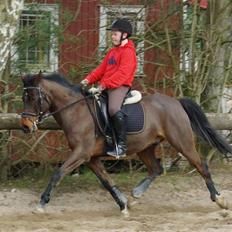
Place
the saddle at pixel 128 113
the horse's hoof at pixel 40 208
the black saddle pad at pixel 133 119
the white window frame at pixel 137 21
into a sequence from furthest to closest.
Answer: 1. the white window frame at pixel 137 21
2. the black saddle pad at pixel 133 119
3. the saddle at pixel 128 113
4. the horse's hoof at pixel 40 208

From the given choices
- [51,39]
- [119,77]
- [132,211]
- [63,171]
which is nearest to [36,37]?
[51,39]

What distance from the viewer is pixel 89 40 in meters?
11.9

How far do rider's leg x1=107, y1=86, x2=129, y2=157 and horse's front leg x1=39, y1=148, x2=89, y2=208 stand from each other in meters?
0.51

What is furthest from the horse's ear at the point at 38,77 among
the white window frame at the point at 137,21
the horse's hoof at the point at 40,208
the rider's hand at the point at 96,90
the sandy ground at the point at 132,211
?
the white window frame at the point at 137,21

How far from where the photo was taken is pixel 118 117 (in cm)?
898

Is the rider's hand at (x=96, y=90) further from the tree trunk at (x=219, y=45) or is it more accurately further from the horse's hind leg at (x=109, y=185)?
the tree trunk at (x=219, y=45)

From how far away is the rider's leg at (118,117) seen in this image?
899 centimetres

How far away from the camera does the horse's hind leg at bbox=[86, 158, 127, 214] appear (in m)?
9.11

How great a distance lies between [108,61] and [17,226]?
8.77ft

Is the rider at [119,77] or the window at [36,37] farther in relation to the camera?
the window at [36,37]

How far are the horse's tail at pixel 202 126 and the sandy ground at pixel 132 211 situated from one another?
839mm

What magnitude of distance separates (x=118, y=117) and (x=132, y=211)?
139cm

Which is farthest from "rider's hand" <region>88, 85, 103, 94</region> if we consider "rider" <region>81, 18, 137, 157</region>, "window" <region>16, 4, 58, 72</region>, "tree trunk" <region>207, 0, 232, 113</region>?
"tree trunk" <region>207, 0, 232, 113</region>

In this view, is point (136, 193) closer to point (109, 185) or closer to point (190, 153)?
point (109, 185)
